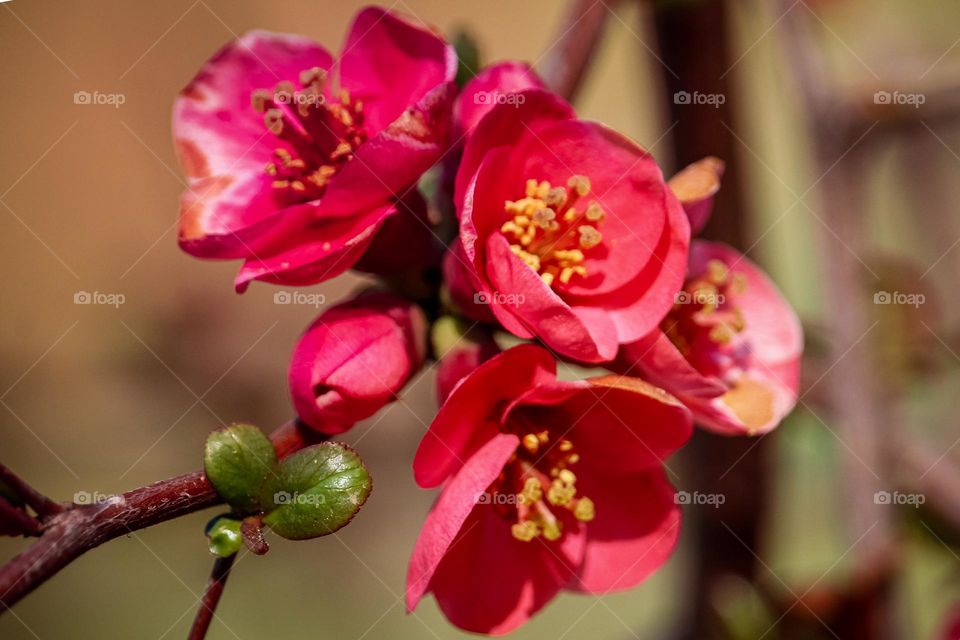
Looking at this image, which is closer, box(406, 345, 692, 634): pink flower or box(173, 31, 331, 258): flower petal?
box(406, 345, 692, 634): pink flower

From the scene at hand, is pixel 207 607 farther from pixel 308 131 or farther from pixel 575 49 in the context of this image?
pixel 575 49

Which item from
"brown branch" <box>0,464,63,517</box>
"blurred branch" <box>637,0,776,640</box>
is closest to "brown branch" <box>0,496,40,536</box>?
"brown branch" <box>0,464,63,517</box>

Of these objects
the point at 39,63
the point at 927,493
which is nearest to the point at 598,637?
the point at 927,493

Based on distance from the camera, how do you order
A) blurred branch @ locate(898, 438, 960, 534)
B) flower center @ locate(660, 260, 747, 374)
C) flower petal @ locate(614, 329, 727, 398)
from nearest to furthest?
flower petal @ locate(614, 329, 727, 398), flower center @ locate(660, 260, 747, 374), blurred branch @ locate(898, 438, 960, 534)

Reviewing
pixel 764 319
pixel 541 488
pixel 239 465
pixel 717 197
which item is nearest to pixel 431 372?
pixel 717 197

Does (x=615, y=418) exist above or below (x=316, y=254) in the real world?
below

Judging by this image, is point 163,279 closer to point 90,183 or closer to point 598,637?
point 90,183

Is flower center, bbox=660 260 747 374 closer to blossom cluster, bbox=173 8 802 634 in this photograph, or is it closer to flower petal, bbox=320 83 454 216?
blossom cluster, bbox=173 8 802 634
